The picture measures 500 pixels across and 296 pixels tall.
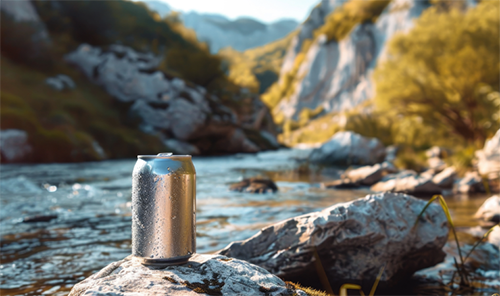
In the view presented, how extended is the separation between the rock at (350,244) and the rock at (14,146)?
703 inches

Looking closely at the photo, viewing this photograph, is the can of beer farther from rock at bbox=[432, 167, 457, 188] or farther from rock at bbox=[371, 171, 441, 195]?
rock at bbox=[432, 167, 457, 188]

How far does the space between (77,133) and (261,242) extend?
2034 centimetres

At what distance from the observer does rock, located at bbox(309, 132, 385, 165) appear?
22297 mm

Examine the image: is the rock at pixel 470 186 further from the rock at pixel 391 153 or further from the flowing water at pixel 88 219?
the rock at pixel 391 153

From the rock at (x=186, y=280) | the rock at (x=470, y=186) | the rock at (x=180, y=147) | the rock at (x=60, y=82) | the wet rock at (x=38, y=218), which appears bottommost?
the rock at (x=470, y=186)

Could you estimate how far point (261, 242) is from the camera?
391cm

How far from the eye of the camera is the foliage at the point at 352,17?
82875mm

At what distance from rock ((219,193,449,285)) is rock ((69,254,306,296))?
1.22m

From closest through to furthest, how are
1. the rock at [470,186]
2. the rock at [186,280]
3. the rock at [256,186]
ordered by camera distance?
the rock at [186,280], the rock at [256,186], the rock at [470,186]

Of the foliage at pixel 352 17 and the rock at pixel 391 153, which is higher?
the foliage at pixel 352 17

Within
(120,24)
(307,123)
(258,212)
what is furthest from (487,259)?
(307,123)

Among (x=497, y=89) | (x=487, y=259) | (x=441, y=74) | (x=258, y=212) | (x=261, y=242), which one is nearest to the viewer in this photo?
(x=261, y=242)

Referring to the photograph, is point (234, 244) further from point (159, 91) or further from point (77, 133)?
point (159, 91)

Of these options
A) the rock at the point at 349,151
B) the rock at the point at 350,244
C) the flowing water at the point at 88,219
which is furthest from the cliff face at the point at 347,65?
the rock at the point at 350,244
